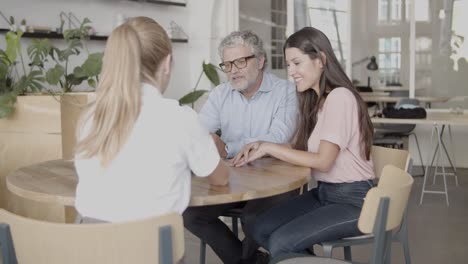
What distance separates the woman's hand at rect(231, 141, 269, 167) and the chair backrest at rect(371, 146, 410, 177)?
587 millimetres

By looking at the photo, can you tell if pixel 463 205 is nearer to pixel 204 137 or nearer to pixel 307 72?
pixel 307 72

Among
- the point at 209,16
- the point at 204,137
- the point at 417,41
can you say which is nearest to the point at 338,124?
the point at 204,137

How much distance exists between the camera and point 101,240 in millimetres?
1451

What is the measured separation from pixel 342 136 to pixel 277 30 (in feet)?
18.6

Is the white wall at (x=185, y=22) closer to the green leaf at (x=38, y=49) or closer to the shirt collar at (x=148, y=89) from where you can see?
the green leaf at (x=38, y=49)

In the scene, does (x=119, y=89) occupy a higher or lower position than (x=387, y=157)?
higher

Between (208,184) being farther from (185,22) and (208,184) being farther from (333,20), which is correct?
(333,20)

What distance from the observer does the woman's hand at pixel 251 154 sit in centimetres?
235

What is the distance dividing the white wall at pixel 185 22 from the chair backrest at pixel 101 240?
407 cm

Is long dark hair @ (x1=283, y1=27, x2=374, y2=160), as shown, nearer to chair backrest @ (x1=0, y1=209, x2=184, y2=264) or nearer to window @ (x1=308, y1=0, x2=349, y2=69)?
chair backrest @ (x1=0, y1=209, x2=184, y2=264)

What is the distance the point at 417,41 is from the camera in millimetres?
7551

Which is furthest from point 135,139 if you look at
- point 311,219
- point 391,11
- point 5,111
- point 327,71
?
point 391,11

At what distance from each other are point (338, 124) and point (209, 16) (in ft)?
15.9

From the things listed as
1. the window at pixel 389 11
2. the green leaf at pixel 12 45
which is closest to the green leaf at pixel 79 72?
the green leaf at pixel 12 45
